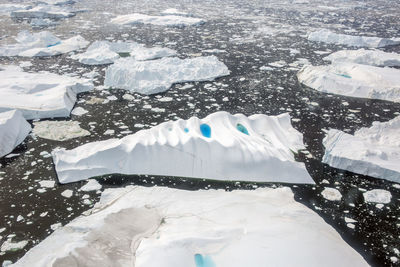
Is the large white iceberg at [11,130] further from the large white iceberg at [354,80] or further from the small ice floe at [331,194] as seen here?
the large white iceberg at [354,80]

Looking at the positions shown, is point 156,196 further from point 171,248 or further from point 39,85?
point 39,85

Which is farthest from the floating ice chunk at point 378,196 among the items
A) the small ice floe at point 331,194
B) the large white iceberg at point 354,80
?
the large white iceberg at point 354,80

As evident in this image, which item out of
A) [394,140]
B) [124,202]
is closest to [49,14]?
[124,202]

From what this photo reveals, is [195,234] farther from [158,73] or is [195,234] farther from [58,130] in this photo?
[158,73]

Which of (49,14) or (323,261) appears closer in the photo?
(323,261)

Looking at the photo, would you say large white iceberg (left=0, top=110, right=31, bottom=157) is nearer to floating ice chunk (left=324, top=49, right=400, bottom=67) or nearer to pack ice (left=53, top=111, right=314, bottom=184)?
pack ice (left=53, top=111, right=314, bottom=184)
